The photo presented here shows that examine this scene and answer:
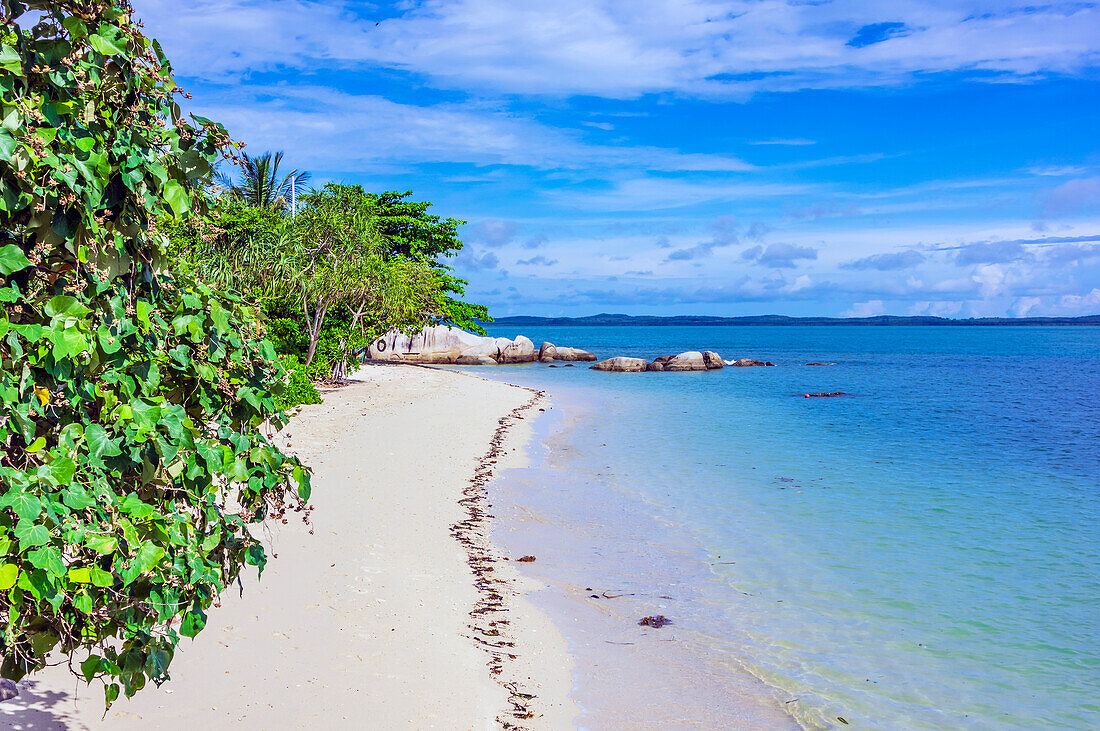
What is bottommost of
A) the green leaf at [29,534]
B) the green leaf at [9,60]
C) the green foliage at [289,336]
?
the green leaf at [29,534]

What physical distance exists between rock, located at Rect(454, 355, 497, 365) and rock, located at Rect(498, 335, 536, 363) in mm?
1555

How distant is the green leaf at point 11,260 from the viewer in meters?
2.69

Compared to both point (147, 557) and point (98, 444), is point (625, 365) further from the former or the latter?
point (98, 444)

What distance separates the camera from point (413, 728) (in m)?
5.71

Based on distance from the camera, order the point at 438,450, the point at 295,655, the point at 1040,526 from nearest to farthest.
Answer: the point at 295,655, the point at 1040,526, the point at 438,450

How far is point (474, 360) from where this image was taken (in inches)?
2238

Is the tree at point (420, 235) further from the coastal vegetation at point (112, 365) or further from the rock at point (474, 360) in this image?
the coastal vegetation at point (112, 365)

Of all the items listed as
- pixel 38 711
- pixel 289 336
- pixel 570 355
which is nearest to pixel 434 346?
A: pixel 570 355

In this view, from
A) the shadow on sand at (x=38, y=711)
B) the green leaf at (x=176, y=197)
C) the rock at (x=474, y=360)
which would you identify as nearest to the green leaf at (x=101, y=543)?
the green leaf at (x=176, y=197)

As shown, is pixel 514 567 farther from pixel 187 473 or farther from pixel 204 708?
pixel 187 473

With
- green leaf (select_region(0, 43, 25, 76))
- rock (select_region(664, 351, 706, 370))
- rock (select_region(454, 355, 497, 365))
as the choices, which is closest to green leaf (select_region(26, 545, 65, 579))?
green leaf (select_region(0, 43, 25, 76))

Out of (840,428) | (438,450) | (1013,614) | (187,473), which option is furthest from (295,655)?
(840,428)

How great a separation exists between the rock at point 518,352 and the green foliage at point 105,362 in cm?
5571

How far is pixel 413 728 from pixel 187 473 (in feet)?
11.0
